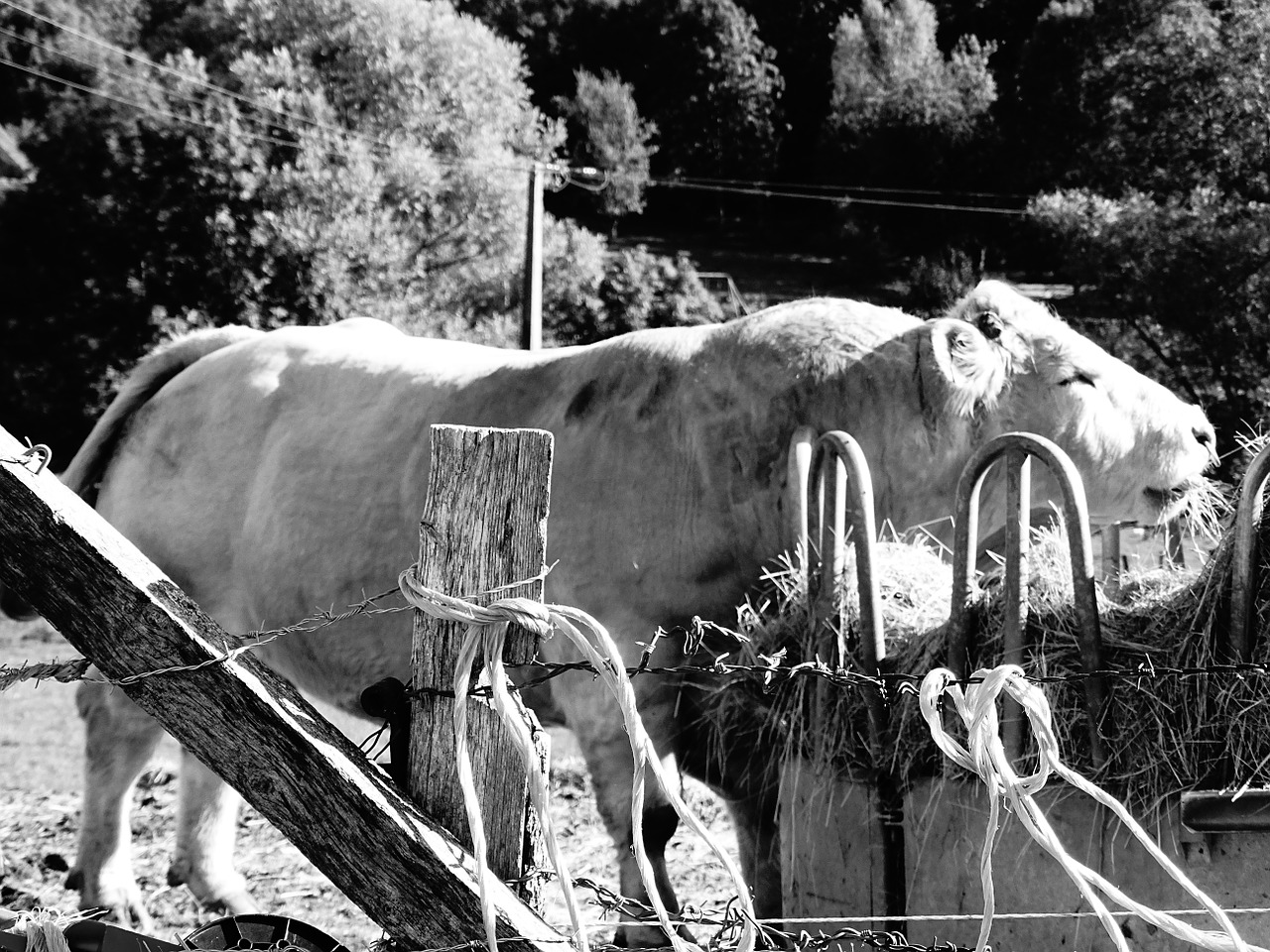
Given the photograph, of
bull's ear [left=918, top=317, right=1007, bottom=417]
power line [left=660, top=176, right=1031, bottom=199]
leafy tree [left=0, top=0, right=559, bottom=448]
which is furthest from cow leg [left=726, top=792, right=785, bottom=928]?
power line [left=660, top=176, right=1031, bottom=199]

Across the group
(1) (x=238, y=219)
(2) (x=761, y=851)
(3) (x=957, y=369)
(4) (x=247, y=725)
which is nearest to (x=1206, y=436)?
(3) (x=957, y=369)

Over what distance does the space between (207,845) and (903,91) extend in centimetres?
3788

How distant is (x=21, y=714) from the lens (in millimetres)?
8867

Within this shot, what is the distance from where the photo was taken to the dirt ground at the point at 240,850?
4.66 meters

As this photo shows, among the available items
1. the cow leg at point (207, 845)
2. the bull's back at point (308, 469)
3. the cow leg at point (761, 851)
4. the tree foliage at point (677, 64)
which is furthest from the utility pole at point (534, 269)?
the tree foliage at point (677, 64)

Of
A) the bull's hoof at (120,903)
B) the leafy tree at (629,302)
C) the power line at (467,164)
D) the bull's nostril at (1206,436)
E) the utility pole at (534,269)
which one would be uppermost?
the power line at (467,164)

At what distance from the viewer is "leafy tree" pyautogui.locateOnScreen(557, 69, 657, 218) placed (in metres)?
41.3

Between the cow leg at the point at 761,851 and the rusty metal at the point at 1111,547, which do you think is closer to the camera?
the cow leg at the point at 761,851

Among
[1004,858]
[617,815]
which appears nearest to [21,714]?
[617,815]

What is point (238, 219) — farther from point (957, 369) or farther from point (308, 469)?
point (957, 369)

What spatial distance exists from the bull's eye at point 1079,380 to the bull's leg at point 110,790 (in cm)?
329

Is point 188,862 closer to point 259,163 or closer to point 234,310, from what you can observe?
point 234,310

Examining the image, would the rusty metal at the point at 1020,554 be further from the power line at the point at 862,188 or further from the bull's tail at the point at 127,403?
the power line at the point at 862,188

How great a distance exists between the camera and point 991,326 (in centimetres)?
398
